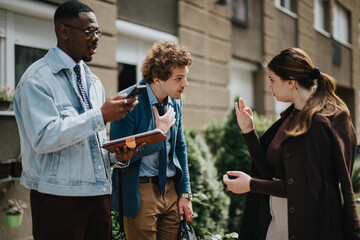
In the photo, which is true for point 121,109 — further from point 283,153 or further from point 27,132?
point 283,153

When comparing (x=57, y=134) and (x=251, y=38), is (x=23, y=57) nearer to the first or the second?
(x=57, y=134)

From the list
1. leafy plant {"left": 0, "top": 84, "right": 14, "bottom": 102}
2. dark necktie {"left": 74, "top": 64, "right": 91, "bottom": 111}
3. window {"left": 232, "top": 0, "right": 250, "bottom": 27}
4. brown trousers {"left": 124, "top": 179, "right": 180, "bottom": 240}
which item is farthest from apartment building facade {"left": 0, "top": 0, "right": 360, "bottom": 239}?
dark necktie {"left": 74, "top": 64, "right": 91, "bottom": 111}

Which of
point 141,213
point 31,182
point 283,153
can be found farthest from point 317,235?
point 31,182

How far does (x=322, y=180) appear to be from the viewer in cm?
227

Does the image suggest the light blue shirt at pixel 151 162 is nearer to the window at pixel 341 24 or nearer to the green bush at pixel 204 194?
the green bush at pixel 204 194

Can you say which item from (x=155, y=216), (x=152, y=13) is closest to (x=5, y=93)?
(x=155, y=216)

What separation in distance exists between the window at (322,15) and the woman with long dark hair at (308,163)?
13.5 m

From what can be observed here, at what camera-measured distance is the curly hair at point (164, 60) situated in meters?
2.71

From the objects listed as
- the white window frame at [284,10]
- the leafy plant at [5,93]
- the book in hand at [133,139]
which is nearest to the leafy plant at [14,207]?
the leafy plant at [5,93]

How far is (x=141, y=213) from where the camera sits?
266 cm

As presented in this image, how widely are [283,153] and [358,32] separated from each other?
18802mm

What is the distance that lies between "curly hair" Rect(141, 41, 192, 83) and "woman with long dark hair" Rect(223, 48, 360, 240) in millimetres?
595

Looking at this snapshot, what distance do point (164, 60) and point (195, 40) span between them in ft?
17.6

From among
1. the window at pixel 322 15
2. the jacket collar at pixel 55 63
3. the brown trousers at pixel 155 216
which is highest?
the window at pixel 322 15
